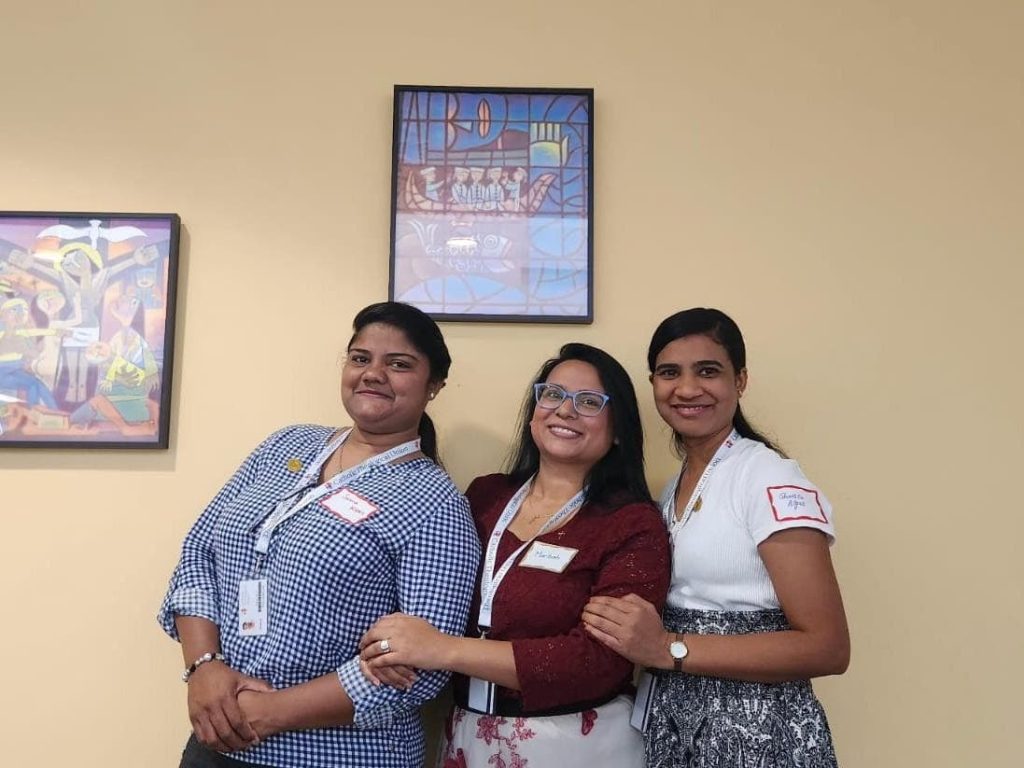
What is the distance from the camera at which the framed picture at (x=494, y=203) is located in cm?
201

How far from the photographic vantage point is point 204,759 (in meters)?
1.49

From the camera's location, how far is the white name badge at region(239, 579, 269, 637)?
1.49m

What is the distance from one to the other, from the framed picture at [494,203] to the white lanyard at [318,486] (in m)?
0.46

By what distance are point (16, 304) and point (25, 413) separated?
0.29 metres

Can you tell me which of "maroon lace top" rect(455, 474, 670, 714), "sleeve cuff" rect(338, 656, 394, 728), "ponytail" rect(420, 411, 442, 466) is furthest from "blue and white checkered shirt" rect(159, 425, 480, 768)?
"ponytail" rect(420, 411, 442, 466)

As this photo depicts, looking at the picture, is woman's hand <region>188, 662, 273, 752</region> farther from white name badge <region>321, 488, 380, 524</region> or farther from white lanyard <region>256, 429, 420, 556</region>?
white name badge <region>321, 488, 380, 524</region>

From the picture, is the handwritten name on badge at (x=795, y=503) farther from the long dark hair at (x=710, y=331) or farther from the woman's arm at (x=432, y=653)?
the woman's arm at (x=432, y=653)

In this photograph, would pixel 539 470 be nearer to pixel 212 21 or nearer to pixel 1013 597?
pixel 1013 597

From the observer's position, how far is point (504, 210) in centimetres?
205

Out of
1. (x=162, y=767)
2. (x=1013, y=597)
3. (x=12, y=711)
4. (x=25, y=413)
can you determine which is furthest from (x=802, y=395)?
(x=12, y=711)

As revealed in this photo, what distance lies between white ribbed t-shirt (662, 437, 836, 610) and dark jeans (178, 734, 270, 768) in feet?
2.95

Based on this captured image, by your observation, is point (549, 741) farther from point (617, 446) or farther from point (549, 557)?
point (617, 446)

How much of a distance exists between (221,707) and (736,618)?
98cm

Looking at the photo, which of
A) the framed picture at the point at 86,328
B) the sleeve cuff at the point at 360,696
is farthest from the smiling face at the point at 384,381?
the framed picture at the point at 86,328
